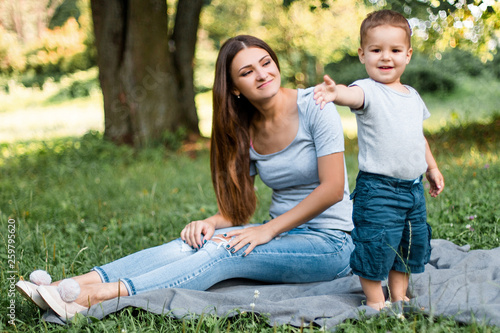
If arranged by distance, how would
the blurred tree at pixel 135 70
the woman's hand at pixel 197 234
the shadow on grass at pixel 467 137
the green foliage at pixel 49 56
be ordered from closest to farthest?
1. the woman's hand at pixel 197 234
2. the shadow on grass at pixel 467 137
3. the blurred tree at pixel 135 70
4. the green foliage at pixel 49 56

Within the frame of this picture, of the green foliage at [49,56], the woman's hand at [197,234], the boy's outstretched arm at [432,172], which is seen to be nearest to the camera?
the boy's outstretched arm at [432,172]

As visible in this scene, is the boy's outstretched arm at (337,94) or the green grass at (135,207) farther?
the green grass at (135,207)

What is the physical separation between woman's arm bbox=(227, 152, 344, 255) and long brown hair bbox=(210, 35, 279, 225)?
278 mm

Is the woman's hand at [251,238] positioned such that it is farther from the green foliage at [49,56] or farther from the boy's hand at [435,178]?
the green foliage at [49,56]

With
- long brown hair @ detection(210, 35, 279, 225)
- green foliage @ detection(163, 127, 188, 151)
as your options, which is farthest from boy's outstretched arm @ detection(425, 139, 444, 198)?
green foliage @ detection(163, 127, 188, 151)

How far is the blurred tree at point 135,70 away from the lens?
6727 mm

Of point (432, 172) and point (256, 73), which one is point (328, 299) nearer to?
point (432, 172)

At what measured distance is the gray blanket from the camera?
2045mm

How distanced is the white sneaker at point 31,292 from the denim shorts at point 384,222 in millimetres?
1389

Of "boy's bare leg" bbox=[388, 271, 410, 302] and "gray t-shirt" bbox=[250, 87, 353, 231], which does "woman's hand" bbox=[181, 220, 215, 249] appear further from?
"boy's bare leg" bbox=[388, 271, 410, 302]

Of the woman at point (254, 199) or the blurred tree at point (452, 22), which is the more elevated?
the blurred tree at point (452, 22)

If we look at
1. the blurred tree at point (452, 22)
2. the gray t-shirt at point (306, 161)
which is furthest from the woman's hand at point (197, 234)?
the blurred tree at point (452, 22)

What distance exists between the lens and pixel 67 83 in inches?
688

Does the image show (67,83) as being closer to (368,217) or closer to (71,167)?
(71,167)
